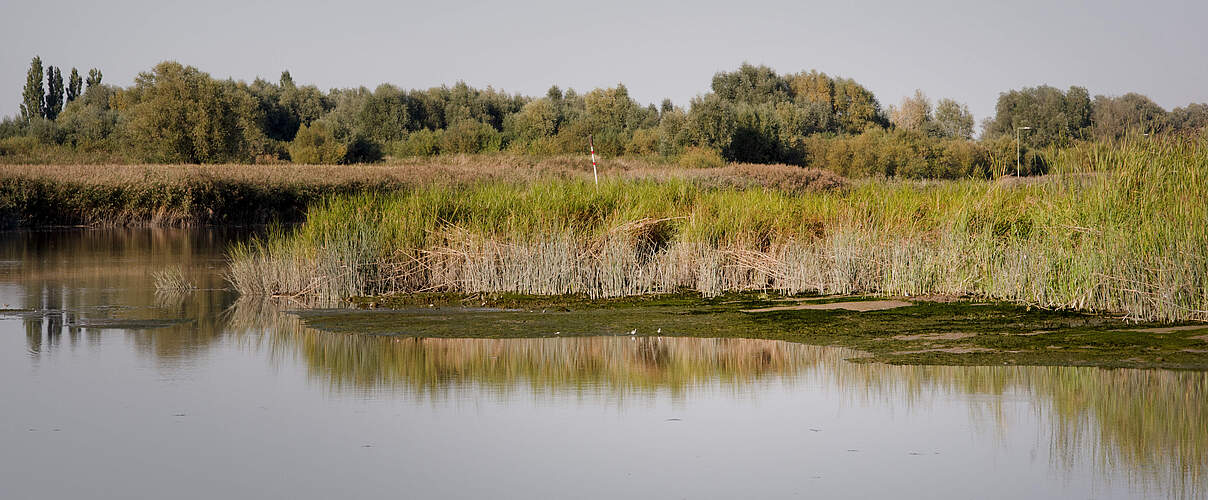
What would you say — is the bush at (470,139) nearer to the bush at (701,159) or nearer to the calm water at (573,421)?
the bush at (701,159)

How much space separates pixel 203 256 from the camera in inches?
866

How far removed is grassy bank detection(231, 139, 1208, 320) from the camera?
11.5m

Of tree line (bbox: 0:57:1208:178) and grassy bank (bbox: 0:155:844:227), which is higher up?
tree line (bbox: 0:57:1208:178)

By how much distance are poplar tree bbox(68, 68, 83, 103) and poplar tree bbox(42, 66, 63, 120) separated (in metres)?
1.08

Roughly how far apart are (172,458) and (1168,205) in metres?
9.02

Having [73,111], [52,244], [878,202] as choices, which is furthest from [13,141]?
[878,202]

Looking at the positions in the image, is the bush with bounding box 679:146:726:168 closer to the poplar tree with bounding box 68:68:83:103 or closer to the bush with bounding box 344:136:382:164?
the bush with bounding box 344:136:382:164

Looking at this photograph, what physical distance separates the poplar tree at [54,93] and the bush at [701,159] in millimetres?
52462

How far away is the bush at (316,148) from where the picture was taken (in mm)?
53513

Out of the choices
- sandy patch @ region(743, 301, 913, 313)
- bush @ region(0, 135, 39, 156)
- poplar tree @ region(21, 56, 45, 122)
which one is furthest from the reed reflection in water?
poplar tree @ region(21, 56, 45, 122)

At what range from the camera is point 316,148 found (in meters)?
53.8

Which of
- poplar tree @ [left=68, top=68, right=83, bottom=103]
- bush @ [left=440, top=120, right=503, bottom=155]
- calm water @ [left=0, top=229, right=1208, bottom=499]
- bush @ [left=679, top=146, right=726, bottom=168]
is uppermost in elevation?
poplar tree @ [left=68, top=68, right=83, bottom=103]

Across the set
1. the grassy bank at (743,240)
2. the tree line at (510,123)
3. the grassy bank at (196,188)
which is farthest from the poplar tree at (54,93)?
the grassy bank at (743,240)

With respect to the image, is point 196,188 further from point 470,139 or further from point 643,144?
point 643,144
